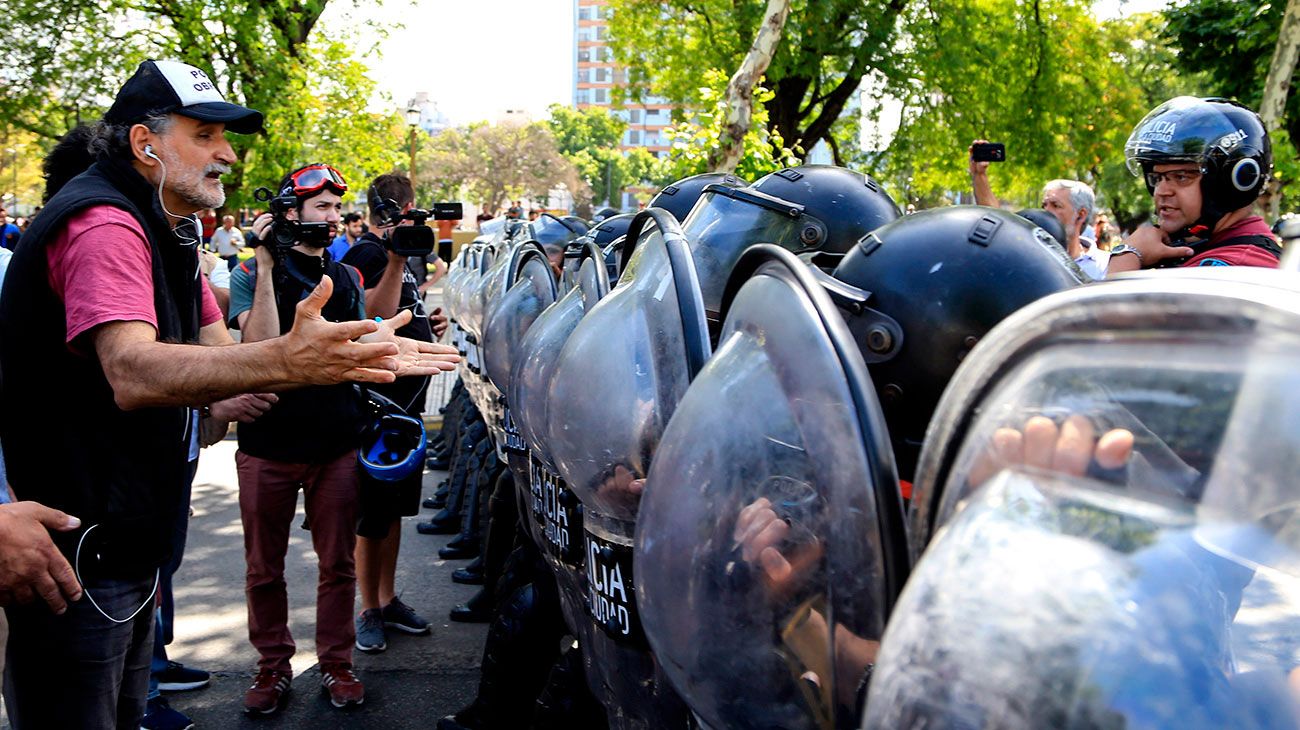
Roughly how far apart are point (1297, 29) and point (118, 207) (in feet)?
28.8

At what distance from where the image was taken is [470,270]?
7.69 m

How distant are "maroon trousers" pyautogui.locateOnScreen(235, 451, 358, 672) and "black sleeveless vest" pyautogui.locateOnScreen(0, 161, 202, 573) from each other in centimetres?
178

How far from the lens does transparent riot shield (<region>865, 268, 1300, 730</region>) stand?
844 mm

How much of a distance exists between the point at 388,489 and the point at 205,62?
12182 mm

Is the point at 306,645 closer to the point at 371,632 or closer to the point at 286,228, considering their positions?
the point at 371,632

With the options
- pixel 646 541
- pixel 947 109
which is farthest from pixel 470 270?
pixel 947 109

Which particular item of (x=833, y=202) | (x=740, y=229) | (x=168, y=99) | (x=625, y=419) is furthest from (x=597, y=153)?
(x=625, y=419)

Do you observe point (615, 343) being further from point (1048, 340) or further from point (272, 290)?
point (272, 290)

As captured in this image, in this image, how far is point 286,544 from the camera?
14.9 ft

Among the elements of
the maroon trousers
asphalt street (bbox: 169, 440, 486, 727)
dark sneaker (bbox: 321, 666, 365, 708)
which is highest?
the maroon trousers

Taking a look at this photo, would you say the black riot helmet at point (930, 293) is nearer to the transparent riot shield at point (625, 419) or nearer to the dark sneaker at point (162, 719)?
the transparent riot shield at point (625, 419)

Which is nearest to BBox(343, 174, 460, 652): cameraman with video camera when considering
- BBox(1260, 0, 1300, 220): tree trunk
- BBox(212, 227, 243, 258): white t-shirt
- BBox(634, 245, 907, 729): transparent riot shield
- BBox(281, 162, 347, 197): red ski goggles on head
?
BBox(281, 162, 347, 197): red ski goggles on head

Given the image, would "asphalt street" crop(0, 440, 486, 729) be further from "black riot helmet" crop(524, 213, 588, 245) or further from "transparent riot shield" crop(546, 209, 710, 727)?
"transparent riot shield" crop(546, 209, 710, 727)

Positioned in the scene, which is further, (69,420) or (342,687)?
(342,687)
